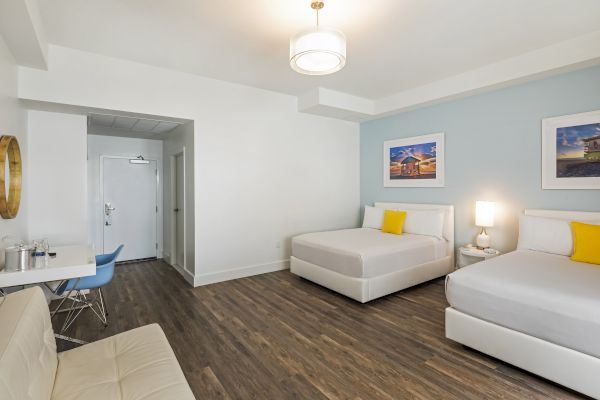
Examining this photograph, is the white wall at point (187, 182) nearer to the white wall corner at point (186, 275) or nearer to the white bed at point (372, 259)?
the white wall corner at point (186, 275)

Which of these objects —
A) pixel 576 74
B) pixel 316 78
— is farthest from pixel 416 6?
pixel 576 74

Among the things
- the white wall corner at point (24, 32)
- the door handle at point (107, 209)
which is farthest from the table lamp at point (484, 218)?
the door handle at point (107, 209)

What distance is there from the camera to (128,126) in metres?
4.64

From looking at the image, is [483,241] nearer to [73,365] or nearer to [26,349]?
[73,365]

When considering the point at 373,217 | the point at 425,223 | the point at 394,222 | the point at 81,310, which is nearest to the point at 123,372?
the point at 81,310

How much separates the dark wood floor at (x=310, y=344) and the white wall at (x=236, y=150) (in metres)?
0.72

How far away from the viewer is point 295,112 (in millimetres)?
4965

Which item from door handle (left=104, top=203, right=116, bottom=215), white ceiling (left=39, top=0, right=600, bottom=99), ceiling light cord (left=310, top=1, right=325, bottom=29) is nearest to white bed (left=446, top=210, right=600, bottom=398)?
white ceiling (left=39, top=0, right=600, bottom=99)

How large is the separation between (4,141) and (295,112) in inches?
140

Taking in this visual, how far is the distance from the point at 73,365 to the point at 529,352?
2.81 m

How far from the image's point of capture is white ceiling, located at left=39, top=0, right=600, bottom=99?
250 cm

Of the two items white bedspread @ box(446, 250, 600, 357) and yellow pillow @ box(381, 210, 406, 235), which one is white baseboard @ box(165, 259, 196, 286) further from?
white bedspread @ box(446, 250, 600, 357)

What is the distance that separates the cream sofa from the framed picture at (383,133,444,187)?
170 inches

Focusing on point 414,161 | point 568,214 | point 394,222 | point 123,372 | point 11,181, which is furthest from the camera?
point 414,161
